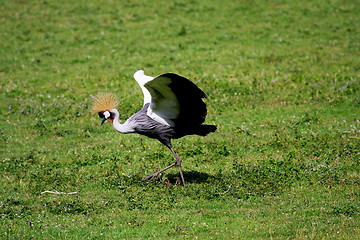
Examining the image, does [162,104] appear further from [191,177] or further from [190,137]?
[190,137]

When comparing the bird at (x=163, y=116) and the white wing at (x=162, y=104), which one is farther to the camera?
the bird at (x=163, y=116)

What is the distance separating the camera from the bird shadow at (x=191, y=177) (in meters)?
10.2

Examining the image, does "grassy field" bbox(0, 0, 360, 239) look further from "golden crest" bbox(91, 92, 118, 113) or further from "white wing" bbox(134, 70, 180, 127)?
"golden crest" bbox(91, 92, 118, 113)

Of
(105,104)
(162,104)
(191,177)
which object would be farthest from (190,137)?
(105,104)

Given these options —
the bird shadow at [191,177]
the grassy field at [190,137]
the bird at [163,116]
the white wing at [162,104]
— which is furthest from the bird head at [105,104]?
the bird shadow at [191,177]

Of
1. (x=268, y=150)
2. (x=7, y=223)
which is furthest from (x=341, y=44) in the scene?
(x=7, y=223)

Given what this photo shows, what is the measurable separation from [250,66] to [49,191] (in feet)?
32.0

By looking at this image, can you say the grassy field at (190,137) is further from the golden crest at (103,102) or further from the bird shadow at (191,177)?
the golden crest at (103,102)

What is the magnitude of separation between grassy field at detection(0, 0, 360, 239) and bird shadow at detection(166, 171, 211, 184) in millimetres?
27

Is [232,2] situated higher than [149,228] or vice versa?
[232,2]

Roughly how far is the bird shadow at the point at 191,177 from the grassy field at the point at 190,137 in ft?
0.09

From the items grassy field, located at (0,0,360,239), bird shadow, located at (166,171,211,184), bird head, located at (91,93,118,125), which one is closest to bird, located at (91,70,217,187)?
bird head, located at (91,93,118,125)

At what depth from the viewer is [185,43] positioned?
20.2 m

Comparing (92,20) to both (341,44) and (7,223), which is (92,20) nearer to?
(341,44)
